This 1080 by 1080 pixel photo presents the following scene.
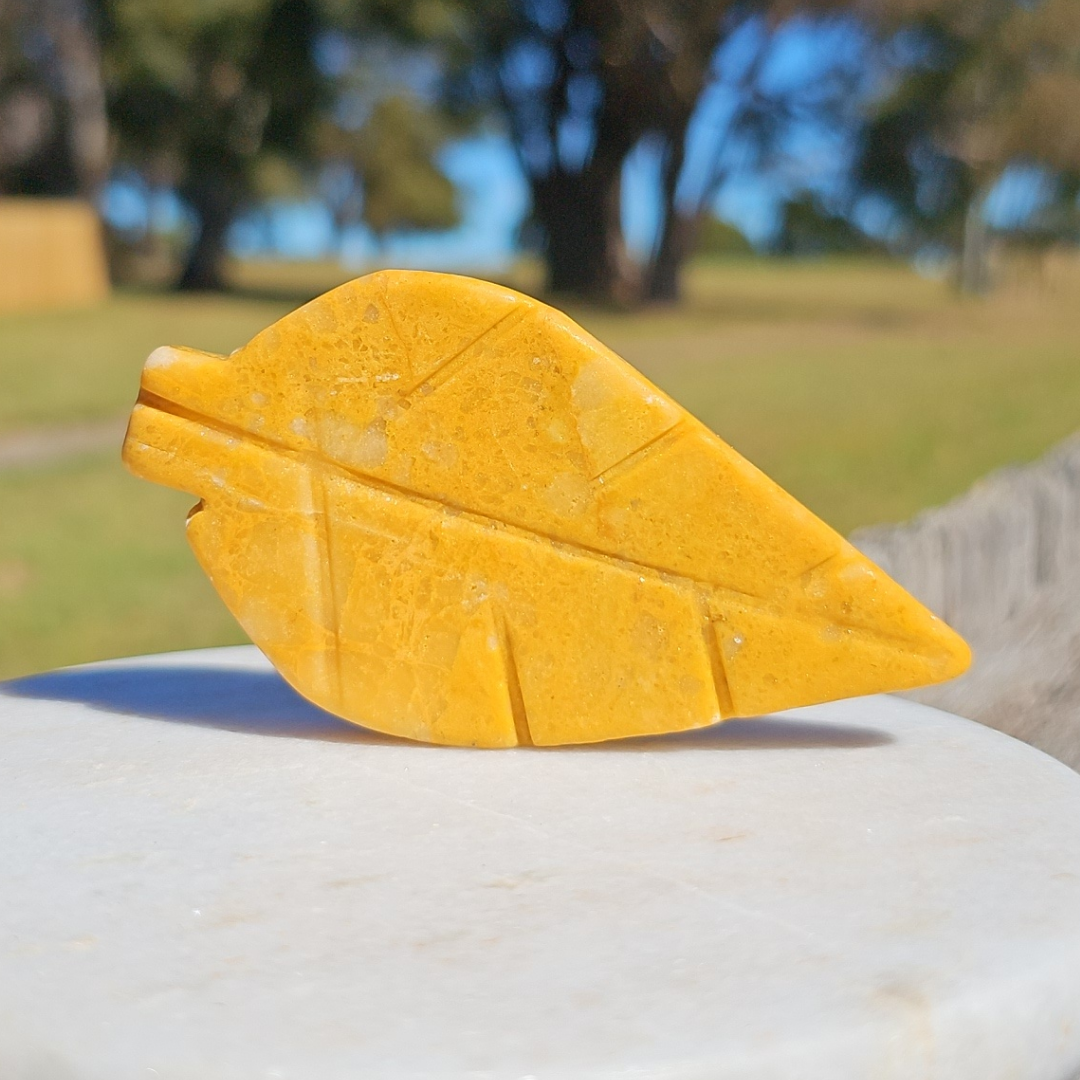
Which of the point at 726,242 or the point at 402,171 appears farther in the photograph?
the point at 726,242

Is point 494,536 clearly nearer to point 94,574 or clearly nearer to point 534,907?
point 534,907

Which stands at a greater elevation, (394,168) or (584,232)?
(394,168)

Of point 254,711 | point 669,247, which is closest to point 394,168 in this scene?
point 669,247

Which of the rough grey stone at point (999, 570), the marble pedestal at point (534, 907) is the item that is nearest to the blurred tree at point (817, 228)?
the rough grey stone at point (999, 570)

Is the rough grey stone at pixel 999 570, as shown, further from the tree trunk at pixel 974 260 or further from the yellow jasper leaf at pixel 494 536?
the tree trunk at pixel 974 260

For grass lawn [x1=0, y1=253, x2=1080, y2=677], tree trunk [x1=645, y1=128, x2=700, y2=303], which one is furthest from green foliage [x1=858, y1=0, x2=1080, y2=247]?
tree trunk [x1=645, y1=128, x2=700, y2=303]

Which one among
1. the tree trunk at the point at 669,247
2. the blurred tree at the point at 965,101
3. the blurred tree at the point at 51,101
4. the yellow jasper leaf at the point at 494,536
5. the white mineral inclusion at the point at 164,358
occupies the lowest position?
the yellow jasper leaf at the point at 494,536

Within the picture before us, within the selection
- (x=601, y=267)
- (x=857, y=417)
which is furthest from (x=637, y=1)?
(x=857, y=417)
